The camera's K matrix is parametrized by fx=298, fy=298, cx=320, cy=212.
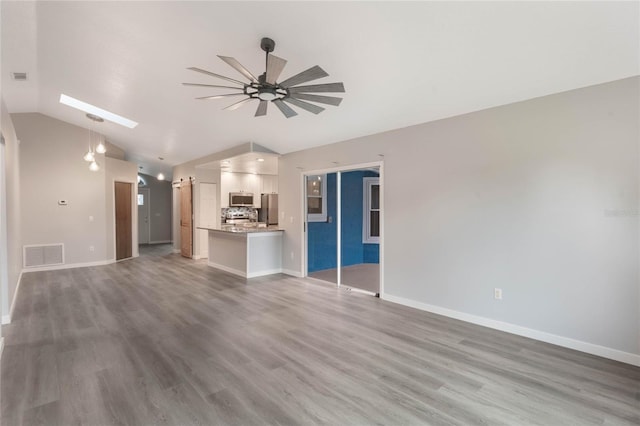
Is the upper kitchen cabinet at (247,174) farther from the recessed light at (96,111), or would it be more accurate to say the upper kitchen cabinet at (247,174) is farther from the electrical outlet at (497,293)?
the electrical outlet at (497,293)

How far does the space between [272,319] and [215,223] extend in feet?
18.1

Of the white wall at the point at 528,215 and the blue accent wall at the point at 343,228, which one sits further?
the blue accent wall at the point at 343,228

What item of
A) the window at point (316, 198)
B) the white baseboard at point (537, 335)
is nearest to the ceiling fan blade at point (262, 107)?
the window at point (316, 198)

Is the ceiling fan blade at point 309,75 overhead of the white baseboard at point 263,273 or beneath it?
overhead

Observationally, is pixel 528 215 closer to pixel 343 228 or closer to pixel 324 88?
pixel 324 88

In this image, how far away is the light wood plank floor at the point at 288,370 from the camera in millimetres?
2031

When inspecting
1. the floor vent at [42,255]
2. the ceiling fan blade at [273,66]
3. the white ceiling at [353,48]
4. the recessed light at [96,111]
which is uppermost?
the recessed light at [96,111]

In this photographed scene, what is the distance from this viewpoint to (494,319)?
3467 millimetres

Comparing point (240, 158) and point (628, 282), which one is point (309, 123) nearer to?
point (240, 158)

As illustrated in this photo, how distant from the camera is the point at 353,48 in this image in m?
2.94

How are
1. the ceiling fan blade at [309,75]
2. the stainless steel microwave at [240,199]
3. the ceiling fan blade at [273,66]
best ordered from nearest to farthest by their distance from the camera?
the ceiling fan blade at [273,66] → the ceiling fan blade at [309,75] → the stainless steel microwave at [240,199]

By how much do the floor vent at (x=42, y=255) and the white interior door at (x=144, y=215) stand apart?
4738 millimetres

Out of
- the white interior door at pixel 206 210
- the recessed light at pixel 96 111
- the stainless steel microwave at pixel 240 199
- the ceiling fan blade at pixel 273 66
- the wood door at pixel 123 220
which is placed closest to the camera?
the ceiling fan blade at pixel 273 66

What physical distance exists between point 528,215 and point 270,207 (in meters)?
6.95
